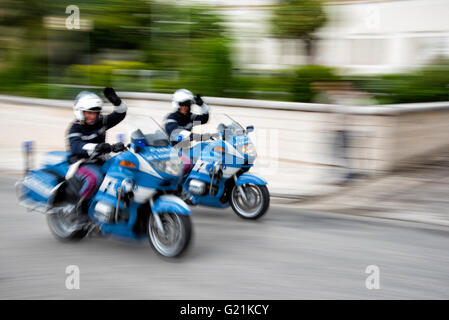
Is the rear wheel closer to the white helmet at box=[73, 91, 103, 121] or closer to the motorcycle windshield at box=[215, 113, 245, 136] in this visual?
the white helmet at box=[73, 91, 103, 121]

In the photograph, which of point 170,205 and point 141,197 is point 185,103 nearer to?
point 141,197

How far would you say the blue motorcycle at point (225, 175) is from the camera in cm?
774

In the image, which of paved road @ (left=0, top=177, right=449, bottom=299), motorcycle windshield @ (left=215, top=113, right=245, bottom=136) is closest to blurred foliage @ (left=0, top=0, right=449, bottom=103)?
motorcycle windshield @ (left=215, top=113, right=245, bottom=136)

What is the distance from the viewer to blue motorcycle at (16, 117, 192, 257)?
19.2 feet

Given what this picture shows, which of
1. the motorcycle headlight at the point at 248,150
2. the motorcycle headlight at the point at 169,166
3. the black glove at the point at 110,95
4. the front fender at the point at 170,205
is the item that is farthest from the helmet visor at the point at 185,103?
the front fender at the point at 170,205

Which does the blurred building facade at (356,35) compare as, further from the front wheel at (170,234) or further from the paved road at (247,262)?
the front wheel at (170,234)

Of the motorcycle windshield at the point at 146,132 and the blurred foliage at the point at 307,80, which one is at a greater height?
the blurred foliage at the point at 307,80

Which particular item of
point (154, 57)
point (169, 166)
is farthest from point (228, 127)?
point (154, 57)

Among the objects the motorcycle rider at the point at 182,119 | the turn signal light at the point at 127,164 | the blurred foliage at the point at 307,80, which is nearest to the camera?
the turn signal light at the point at 127,164

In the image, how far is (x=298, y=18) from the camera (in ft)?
48.3

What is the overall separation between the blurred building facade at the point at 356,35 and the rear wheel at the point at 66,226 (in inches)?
320

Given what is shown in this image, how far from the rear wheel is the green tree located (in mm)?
9728
